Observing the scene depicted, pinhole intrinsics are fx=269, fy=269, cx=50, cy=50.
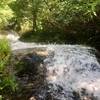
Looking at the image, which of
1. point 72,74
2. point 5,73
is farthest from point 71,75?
point 5,73

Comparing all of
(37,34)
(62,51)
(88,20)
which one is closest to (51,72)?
(62,51)

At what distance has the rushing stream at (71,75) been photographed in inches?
235

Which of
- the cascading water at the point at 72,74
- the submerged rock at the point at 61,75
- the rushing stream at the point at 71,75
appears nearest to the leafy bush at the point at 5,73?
the submerged rock at the point at 61,75

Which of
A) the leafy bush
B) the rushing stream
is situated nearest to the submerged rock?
the rushing stream

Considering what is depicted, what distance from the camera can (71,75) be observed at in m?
6.76

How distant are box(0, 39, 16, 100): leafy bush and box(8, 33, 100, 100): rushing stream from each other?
0.70 m

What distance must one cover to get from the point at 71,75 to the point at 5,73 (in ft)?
5.39

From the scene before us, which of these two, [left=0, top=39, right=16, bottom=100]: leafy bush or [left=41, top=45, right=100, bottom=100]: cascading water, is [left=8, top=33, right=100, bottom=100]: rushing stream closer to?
[left=41, top=45, right=100, bottom=100]: cascading water

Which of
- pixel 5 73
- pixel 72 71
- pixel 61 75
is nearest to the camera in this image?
pixel 5 73

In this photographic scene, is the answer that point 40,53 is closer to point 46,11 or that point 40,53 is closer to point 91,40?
point 91,40

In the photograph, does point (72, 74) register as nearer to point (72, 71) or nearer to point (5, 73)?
point (72, 71)

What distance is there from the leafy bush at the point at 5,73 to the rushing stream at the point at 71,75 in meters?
0.70

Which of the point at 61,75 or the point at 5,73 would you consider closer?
the point at 5,73

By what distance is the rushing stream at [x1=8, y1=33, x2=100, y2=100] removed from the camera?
5.97 metres
